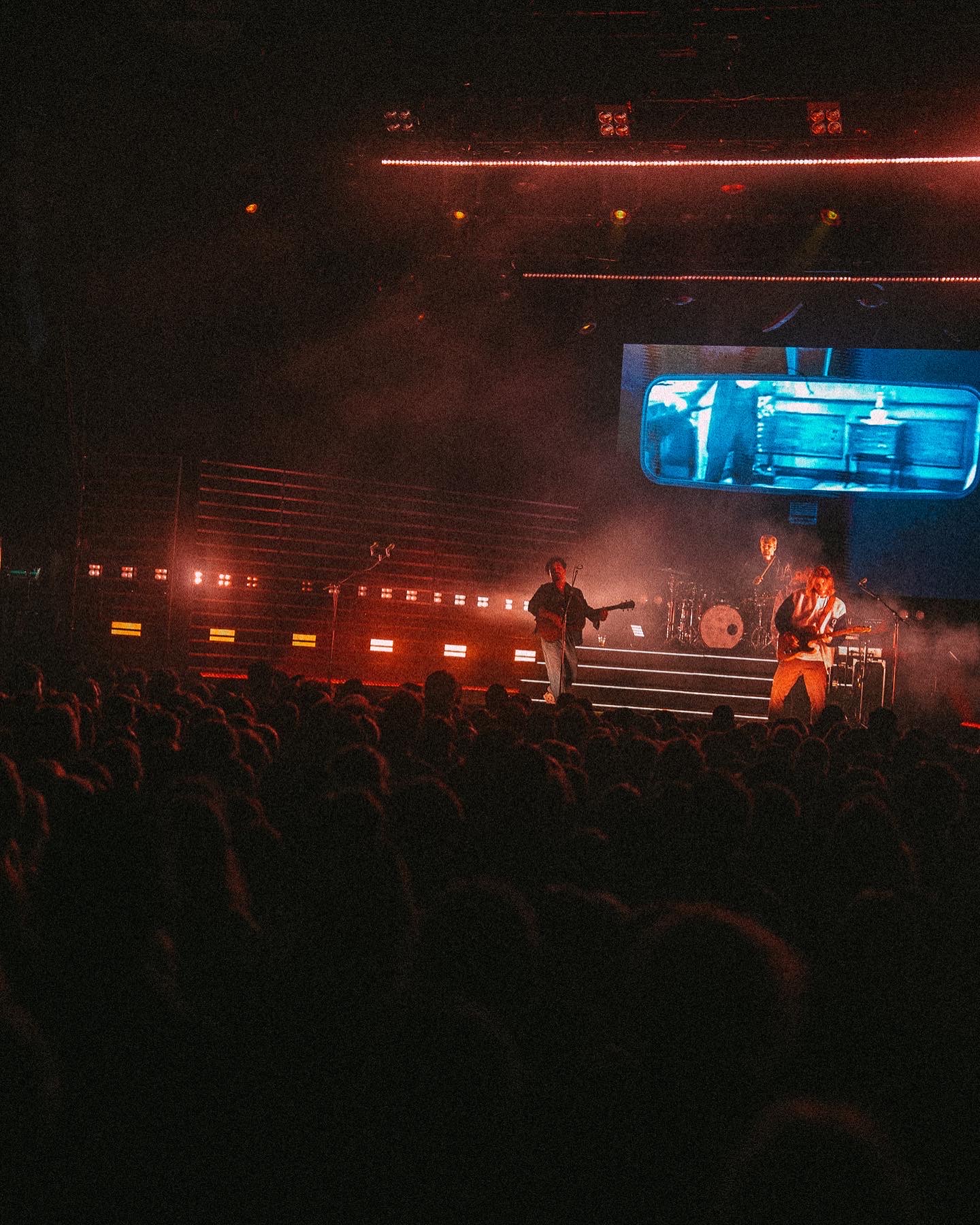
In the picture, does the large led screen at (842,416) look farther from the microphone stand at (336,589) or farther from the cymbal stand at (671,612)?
the microphone stand at (336,589)

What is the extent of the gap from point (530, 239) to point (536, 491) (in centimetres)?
501

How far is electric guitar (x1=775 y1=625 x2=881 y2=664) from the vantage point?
11703 millimetres

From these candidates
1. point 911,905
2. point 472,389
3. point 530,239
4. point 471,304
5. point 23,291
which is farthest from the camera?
point 472,389

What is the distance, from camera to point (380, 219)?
11.9 m

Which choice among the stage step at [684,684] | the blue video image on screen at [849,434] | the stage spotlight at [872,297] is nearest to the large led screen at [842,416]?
the blue video image on screen at [849,434]

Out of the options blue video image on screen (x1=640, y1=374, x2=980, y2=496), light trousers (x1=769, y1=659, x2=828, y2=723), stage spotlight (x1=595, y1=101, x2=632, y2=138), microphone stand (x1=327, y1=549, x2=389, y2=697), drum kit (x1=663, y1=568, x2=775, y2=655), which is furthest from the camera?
blue video image on screen (x1=640, y1=374, x2=980, y2=496)

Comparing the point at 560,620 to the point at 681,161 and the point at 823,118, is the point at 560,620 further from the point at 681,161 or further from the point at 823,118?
the point at 823,118

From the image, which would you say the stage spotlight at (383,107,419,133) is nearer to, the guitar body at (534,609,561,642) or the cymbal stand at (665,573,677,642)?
the guitar body at (534,609,561,642)

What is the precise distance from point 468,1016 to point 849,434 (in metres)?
16.1

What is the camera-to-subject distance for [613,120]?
9602 millimetres

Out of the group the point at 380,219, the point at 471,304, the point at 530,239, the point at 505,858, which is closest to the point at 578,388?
the point at 471,304

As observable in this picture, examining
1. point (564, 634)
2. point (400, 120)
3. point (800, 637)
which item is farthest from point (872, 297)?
point (400, 120)

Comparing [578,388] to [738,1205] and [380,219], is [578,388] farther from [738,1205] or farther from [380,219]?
[738,1205]

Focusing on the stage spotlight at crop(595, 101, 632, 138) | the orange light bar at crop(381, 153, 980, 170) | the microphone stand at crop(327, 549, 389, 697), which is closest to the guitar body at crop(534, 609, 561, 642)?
the microphone stand at crop(327, 549, 389, 697)
